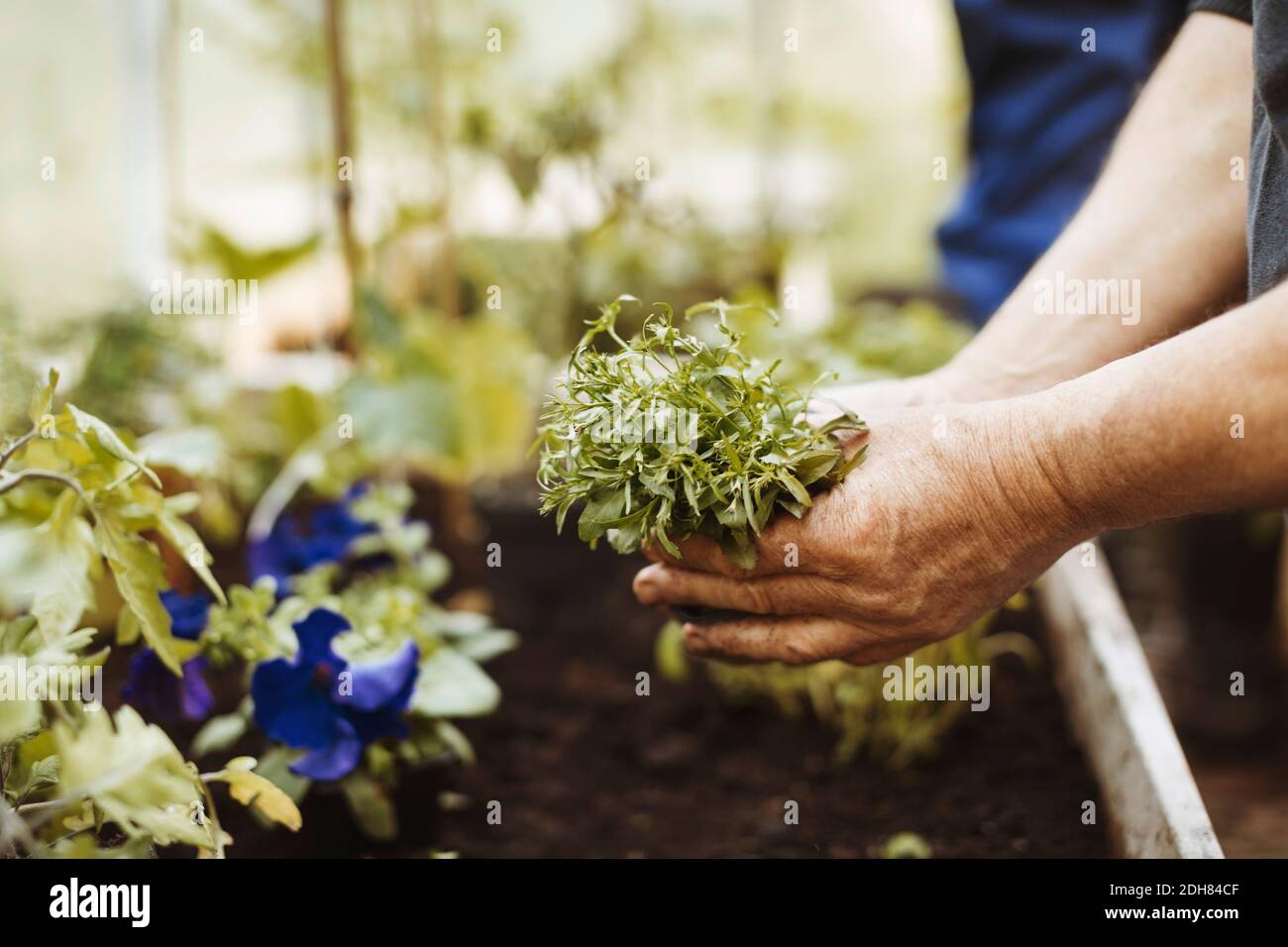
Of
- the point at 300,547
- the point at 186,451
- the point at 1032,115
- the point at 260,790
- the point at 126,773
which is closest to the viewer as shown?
the point at 126,773

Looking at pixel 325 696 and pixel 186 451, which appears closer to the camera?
pixel 325 696

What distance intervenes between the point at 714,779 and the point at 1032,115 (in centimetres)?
170

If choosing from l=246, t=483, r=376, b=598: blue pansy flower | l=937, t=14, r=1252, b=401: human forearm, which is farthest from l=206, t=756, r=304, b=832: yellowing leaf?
l=937, t=14, r=1252, b=401: human forearm

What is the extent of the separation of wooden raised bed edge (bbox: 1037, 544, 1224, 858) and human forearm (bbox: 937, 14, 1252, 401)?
256mm

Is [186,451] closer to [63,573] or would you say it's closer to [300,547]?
[300,547]

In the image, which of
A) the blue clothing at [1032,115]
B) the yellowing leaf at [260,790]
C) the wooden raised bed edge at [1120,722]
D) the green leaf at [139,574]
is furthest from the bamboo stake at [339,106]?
the blue clothing at [1032,115]

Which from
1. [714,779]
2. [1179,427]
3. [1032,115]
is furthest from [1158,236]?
[1032,115]

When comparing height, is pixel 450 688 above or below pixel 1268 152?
below

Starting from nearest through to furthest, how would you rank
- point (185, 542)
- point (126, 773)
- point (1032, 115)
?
point (126, 773)
point (185, 542)
point (1032, 115)

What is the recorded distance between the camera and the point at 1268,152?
0.80 m

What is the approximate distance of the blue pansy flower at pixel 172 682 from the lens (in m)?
0.97

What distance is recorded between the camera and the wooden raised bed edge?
0.98 m
